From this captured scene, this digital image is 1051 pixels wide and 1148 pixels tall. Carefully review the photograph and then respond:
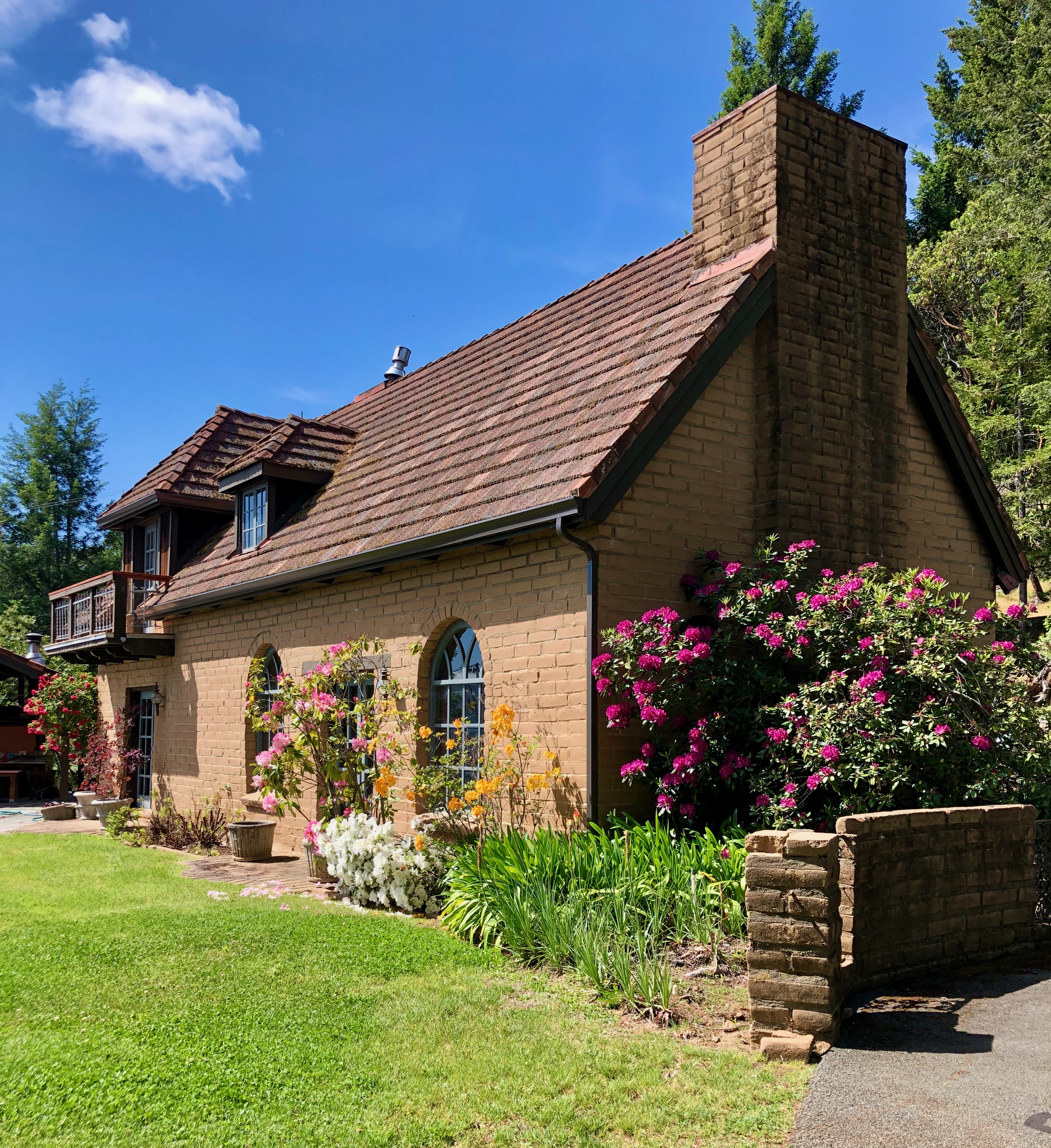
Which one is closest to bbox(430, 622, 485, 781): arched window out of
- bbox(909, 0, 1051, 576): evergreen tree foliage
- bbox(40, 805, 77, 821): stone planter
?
bbox(40, 805, 77, 821): stone planter

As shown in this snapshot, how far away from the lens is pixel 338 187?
14477 millimetres

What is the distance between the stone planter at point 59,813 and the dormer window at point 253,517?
697 centimetres

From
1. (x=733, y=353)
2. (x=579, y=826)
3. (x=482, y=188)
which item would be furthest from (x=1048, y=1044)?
(x=482, y=188)

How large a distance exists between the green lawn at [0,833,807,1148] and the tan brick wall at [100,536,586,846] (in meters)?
2.59

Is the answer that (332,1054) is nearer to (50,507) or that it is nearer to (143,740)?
(143,740)

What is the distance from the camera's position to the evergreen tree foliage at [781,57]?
33781 millimetres

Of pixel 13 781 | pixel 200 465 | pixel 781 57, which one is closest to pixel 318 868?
pixel 200 465

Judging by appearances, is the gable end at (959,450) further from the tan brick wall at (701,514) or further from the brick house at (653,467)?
the tan brick wall at (701,514)

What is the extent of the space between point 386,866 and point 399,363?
15.8 m

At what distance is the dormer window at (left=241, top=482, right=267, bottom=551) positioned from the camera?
1617cm

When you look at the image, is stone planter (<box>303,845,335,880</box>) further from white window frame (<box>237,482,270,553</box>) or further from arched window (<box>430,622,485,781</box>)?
white window frame (<box>237,482,270,553</box>)

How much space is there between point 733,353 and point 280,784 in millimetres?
6989

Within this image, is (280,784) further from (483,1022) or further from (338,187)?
(338,187)

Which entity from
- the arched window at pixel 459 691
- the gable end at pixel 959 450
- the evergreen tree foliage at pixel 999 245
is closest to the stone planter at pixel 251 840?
the arched window at pixel 459 691
